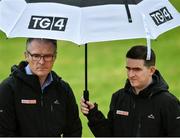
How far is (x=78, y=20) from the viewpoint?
6.00 meters

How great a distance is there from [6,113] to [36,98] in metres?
0.30

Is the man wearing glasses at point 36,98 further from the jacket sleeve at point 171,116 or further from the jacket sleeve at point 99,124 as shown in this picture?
the jacket sleeve at point 171,116

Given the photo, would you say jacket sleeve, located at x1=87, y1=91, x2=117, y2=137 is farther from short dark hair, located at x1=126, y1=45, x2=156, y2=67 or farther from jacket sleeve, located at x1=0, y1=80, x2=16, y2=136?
jacket sleeve, located at x1=0, y1=80, x2=16, y2=136

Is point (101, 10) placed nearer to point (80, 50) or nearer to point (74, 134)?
point (74, 134)

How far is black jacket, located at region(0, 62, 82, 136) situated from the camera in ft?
20.9

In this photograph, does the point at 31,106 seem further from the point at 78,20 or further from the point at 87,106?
the point at 78,20

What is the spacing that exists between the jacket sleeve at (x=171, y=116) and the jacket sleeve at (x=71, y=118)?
0.81 meters

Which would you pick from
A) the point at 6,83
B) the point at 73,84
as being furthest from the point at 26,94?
the point at 73,84

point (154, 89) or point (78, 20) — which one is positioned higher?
point (78, 20)

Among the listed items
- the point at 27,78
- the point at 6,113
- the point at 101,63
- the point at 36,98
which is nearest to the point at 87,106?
the point at 36,98

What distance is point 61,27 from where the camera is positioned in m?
6.01

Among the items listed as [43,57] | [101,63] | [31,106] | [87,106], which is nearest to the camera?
[43,57]

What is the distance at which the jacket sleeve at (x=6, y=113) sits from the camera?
6324 millimetres

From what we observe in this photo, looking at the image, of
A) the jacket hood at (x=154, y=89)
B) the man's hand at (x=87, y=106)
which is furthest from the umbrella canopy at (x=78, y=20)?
the man's hand at (x=87, y=106)
